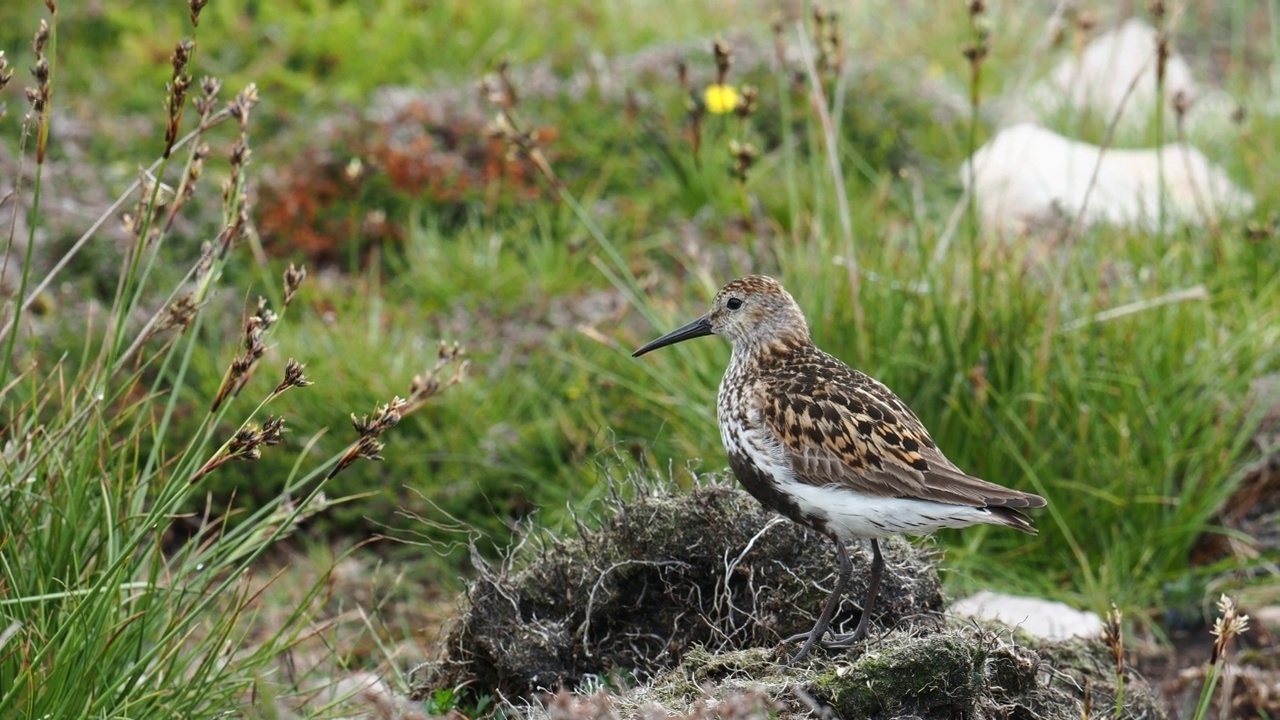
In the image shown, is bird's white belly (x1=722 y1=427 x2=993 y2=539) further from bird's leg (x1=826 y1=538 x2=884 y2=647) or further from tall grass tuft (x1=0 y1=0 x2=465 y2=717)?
tall grass tuft (x1=0 y1=0 x2=465 y2=717)

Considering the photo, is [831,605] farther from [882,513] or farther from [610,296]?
[610,296]

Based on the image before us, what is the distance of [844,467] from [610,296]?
3.44 metres

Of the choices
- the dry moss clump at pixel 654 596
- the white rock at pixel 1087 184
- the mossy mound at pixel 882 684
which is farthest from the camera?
the white rock at pixel 1087 184

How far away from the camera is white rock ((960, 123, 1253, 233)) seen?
24.0 ft

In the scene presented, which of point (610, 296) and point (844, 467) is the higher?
point (844, 467)

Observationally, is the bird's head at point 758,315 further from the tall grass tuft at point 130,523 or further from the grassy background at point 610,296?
the tall grass tuft at point 130,523

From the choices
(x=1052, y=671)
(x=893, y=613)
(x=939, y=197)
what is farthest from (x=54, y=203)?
(x=1052, y=671)

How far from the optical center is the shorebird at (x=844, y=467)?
3.77 meters

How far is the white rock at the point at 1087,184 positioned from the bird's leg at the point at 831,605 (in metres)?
3.62

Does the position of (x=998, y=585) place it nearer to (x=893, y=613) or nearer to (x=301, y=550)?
(x=893, y=613)

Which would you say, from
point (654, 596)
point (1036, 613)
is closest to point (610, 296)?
point (1036, 613)

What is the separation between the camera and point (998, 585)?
5352 mm

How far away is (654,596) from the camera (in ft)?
13.7

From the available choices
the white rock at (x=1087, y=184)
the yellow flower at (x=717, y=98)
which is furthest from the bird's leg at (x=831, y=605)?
the yellow flower at (x=717, y=98)
